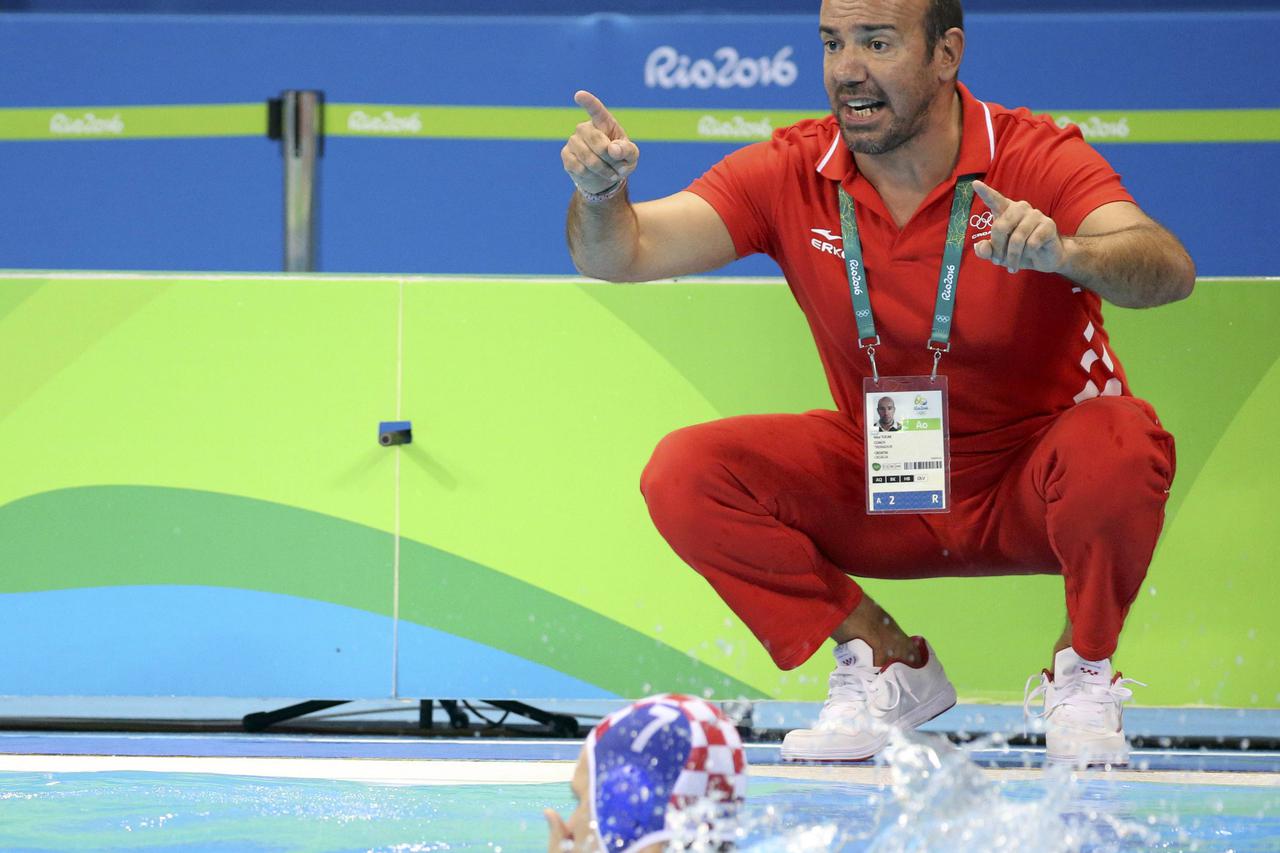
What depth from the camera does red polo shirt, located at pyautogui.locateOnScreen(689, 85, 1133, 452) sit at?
9.39 ft

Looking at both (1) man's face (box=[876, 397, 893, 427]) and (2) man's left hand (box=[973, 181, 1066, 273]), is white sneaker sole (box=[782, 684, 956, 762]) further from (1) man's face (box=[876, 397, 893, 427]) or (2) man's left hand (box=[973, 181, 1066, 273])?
(2) man's left hand (box=[973, 181, 1066, 273])

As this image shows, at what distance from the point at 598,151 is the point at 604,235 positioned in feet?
0.75

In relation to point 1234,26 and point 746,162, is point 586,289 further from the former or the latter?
point 1234,26

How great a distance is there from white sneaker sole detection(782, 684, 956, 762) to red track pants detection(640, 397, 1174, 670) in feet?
0.53


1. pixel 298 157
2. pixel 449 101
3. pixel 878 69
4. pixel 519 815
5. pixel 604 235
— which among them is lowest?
pixel 519 815

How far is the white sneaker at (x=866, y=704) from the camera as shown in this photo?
2805 millimetres

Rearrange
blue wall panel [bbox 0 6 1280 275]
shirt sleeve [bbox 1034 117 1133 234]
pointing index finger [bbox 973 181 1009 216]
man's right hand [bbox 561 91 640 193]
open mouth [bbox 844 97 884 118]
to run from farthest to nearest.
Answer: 1. blue wall panel [bbox 0 6 1280 275]
2. open mouth [bbox 844 97 884 118]
3. shirt sleeve [bbox 1034 117 1133 234]
4. man's right hand [bbox 561 91 640 193]
5. pointing index finger [bbox 973 181 1009 216]

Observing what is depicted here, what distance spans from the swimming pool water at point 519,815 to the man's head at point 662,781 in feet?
0.60

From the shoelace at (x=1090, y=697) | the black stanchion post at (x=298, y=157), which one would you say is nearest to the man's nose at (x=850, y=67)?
the shoelace at (x=1090, y=697)

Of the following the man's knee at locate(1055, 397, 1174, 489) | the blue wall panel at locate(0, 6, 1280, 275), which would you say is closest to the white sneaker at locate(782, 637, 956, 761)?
the man's knee at locate(1055, 397, 1174, 489)

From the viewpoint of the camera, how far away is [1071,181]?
2836 millimetres

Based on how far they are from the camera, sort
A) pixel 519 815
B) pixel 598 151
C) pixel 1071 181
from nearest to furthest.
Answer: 1. pixel 519 815
2. pixel 598 151
3. pixel 1071 181

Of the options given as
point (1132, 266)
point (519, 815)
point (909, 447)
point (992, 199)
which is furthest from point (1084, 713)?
point (519, 815)

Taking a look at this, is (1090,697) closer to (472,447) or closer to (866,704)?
(866,704)
